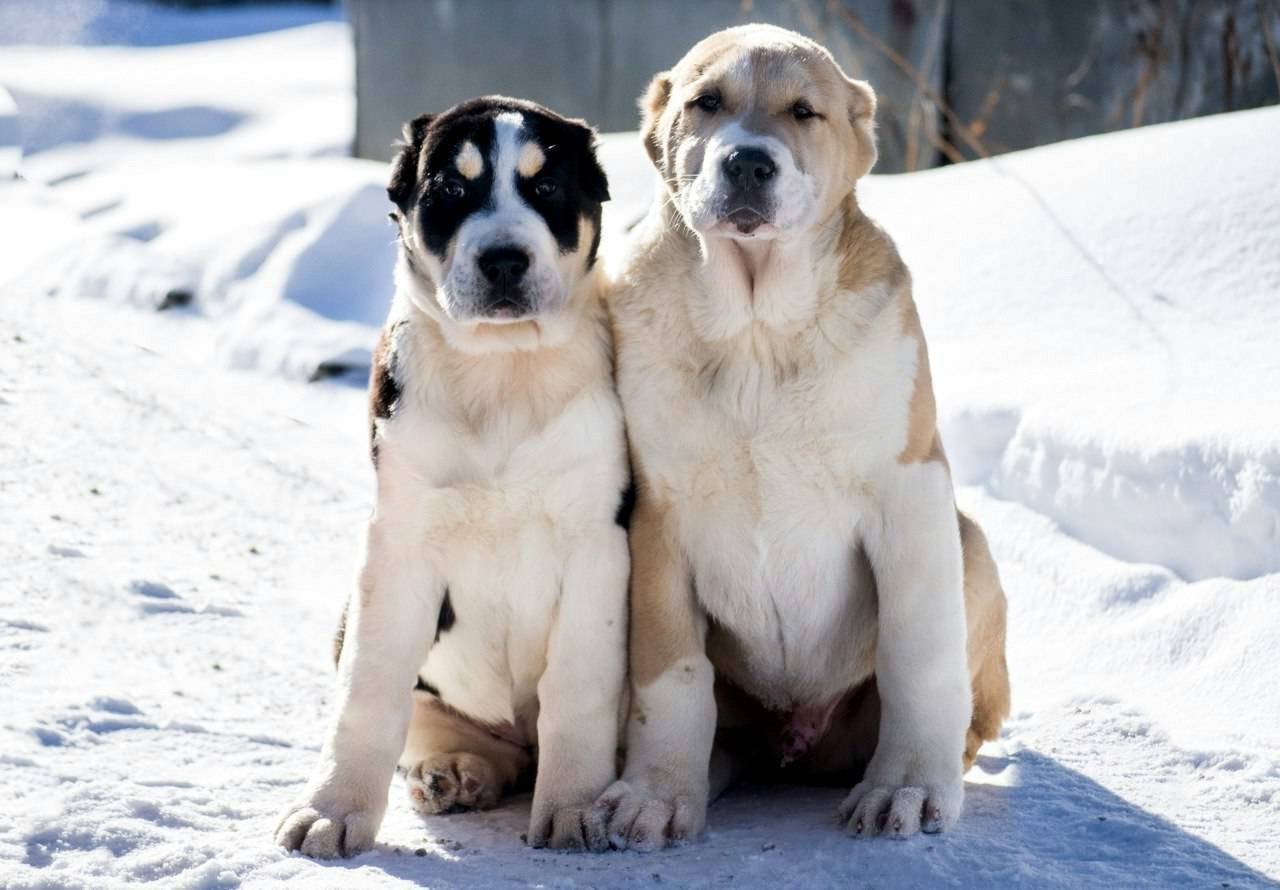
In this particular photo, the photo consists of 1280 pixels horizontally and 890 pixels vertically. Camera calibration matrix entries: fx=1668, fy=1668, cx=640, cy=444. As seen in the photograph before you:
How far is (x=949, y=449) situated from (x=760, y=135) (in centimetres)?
267

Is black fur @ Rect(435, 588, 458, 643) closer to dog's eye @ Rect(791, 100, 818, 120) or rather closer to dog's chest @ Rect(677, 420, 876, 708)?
dog's chest @ Rect(677, 420, 876, 708)

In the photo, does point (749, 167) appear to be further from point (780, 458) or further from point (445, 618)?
point (445, 618)

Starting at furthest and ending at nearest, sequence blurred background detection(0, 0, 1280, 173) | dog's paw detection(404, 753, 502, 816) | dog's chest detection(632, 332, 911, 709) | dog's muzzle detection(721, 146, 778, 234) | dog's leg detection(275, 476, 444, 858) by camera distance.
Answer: blurred background detection(0, 0, 1280, 173)
dog's paw detection(404, 753, 502, 816)
dog's chest detection(632, 332, 911, 709)
dog's muzzle detection(721, 146, 778, 234)
dog's leg detection(275, 476, 444, 858)

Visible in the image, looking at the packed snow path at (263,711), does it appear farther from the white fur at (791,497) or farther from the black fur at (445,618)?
the black fur at (445,618)

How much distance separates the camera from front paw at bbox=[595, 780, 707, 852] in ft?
13.0

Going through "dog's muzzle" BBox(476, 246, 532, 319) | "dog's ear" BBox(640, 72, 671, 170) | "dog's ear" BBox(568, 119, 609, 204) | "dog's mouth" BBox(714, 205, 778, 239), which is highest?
"dog's ear" BBox(640, 72, 671, 170)

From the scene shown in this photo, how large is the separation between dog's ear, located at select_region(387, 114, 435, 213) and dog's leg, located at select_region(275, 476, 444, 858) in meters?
0.74

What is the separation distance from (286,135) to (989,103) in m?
7.01

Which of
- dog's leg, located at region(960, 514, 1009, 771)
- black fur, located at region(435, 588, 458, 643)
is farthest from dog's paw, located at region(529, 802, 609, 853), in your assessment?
dog's leg, located at region(960, 514, 1009, 771)

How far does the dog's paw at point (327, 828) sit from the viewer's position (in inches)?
152

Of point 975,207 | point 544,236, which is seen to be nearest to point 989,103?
point 975,207

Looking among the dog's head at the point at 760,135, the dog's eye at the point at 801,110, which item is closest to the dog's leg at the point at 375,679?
the dog's head at the point at 760,135

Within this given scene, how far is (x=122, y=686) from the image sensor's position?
16.4ft

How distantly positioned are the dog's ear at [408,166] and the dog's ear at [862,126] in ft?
3.72
